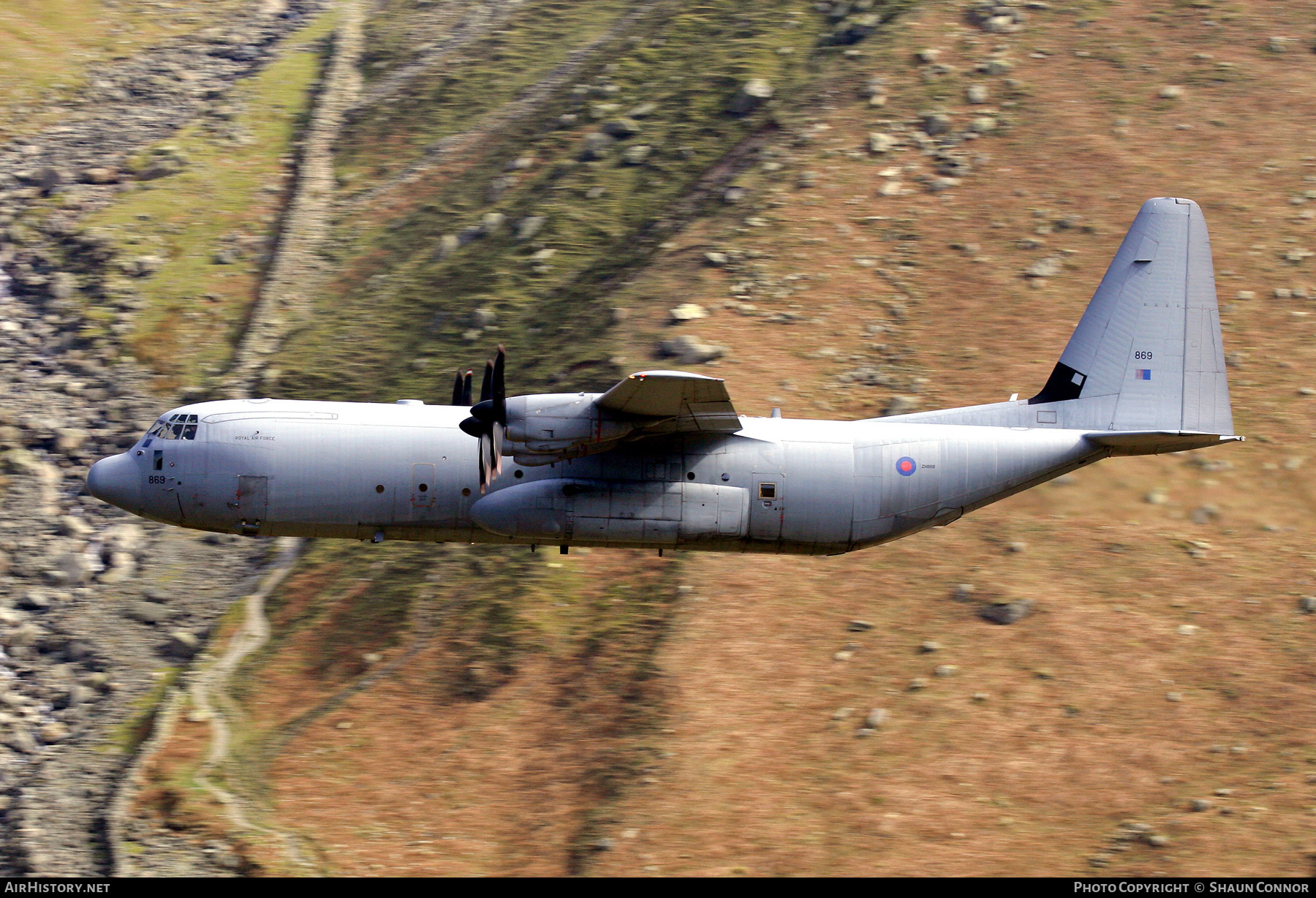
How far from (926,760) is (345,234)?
33.8 meters

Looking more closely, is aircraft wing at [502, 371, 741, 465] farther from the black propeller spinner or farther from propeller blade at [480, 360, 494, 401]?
propeller blade at [480, 360, 494, 401]

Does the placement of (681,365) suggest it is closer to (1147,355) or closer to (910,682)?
(910,682)

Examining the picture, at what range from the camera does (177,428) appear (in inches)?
1006

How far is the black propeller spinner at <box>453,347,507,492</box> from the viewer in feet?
75.0

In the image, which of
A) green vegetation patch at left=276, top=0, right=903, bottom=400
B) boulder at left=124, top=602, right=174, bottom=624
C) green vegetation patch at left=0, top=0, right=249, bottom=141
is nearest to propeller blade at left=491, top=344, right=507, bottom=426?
green vegetation patch at left=276, top=0, right=903, bottom=400

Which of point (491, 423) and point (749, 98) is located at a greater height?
point (749, 98)

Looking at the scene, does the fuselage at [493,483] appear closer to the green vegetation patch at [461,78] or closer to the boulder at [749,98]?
the boulder at [749,98]

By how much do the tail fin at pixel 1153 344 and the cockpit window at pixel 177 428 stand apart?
17059mm

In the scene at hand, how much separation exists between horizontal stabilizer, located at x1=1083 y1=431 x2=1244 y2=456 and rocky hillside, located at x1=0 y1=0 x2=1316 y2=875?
5644mm

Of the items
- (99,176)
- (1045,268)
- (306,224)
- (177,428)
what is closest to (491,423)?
(177,428)

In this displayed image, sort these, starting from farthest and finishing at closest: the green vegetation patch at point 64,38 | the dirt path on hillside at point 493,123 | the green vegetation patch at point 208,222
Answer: the green vegetation patch at point 64,38 → the dirt path on hillside at point 493,123 → the green vegetation patch at point 208,222

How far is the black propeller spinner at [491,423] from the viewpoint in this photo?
2286 cm

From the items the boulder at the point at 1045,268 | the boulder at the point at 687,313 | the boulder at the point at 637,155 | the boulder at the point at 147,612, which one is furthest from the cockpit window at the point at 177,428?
the boulder at the point at 637,155

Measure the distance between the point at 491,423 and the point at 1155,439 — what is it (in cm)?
1354
